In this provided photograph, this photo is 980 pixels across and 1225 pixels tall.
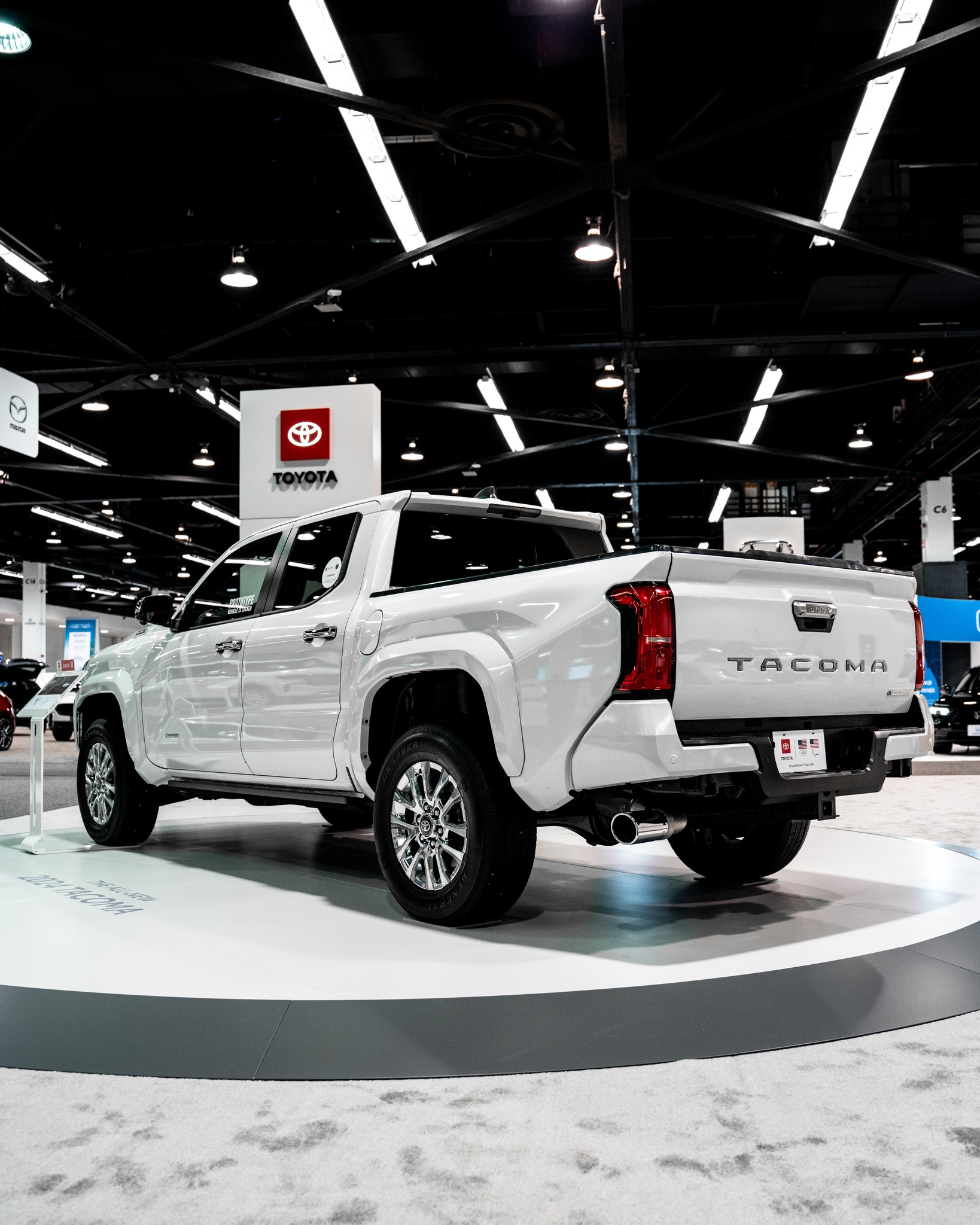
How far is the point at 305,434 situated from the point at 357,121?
3.92 metres

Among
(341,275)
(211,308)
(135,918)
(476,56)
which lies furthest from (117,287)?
(135,918)

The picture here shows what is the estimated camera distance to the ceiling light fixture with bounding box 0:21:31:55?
7350mm

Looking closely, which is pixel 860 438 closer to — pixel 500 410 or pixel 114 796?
pixel 500 410

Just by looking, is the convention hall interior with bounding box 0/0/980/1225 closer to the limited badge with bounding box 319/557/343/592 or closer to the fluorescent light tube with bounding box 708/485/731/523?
the limited badge with bounding box 319/557/343/592

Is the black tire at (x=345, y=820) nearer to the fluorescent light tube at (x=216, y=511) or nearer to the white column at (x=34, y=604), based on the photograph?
the fluorescent light tube at (x=216, y=511)

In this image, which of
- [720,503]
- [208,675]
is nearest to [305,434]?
[208,675]

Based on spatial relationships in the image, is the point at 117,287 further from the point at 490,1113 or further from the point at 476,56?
the point at 490,1113

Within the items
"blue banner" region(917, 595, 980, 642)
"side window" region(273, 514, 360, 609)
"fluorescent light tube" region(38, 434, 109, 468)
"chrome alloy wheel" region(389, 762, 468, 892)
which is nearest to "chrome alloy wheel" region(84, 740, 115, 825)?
"side window" region(273, 514, 360, 609)

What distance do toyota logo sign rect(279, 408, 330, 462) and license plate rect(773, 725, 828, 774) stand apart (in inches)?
345

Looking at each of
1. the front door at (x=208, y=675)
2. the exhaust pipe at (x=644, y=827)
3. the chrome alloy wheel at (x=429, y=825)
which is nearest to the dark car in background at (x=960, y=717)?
the front door at (x=208, y=675)

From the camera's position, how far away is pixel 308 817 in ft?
28.4

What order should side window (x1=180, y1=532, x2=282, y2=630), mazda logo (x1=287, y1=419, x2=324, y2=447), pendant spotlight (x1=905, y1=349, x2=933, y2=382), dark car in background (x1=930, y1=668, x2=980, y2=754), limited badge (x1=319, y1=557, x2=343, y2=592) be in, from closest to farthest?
limited badge (x1=319, y1=557, x2=343, y2=592) → side window (x1=180, y1=532, x2=282, y2=630) → mazda logo (x1=287, y1=419, x2=324, y2=447) → pendant spotlight (x1=905, y1=349, x2=933, y2=382) → dark car in background (x1=930, y1=668, x2=980, y2=754)

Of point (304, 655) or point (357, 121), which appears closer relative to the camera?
point (304, 655)

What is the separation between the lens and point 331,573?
498 centimetres
